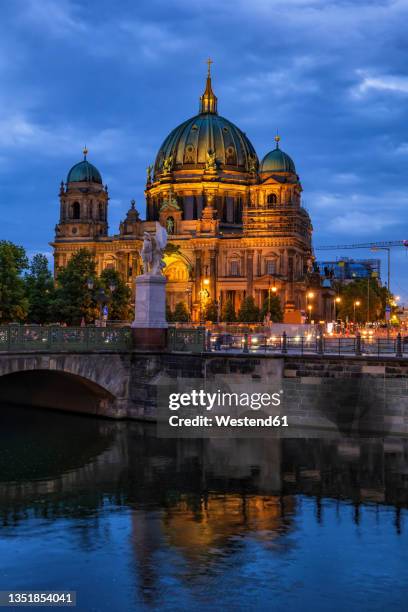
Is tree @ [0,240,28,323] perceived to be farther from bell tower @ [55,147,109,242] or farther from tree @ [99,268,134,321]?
bell tower @ [55,147,109,242]

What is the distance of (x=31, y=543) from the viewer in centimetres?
2781

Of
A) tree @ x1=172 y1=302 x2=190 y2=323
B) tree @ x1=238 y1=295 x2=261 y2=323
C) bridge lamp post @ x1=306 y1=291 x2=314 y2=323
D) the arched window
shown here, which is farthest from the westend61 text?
the arched window

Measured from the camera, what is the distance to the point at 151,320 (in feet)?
173

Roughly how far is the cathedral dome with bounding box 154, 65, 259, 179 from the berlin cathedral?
213 millimetres

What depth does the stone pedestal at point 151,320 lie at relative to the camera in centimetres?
5219

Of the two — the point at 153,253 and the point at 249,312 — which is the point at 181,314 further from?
the point at 153,253

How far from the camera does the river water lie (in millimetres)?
23875

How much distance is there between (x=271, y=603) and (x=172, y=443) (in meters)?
23.6

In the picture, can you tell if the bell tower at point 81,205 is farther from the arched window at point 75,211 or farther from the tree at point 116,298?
the tree at point 116,298

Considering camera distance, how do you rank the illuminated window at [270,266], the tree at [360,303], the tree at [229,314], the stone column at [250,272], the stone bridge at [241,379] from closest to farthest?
the stone bridge at [241,379] → the tree at [229,314] → the stone column at [250,272] → the illuminated window at [270,266] → the tree at [360,303]

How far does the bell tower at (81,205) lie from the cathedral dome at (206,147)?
15749 mm

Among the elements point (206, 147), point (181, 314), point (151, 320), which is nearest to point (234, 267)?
point (181, 314)

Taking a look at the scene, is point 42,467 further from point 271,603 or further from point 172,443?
point 271,603

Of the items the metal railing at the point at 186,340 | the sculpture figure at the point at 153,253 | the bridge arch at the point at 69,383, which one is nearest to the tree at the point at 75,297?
the bridge arch at the point at 69,383
